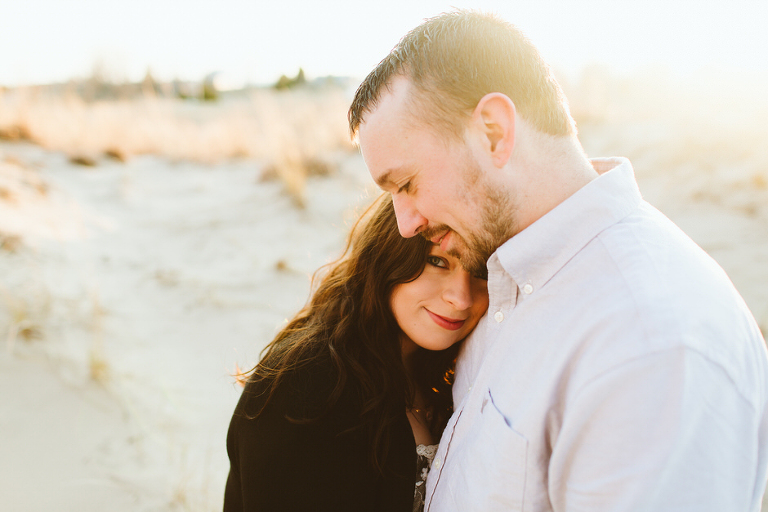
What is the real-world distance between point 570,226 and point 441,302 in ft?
2.41

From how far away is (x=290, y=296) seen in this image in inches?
215

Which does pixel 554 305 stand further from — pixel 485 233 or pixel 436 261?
pixel 436 261

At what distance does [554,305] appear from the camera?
3.78 ft

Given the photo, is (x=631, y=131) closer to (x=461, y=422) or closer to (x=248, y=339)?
(x=248, y=339)

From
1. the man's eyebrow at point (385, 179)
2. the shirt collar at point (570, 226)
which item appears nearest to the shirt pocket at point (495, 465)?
the shirt collar at point (570, 226)

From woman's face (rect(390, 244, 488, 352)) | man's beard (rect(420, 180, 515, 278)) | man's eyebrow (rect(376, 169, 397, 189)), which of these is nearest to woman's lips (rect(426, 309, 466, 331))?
woman's face (rect(390, 244, 488, 352))

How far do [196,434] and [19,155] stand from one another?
787 cm

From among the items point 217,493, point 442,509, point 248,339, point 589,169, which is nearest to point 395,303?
point 442,509

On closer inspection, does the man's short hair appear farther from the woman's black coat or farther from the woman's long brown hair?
the woman's black coat

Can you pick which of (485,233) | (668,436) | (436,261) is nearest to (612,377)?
(668,436)

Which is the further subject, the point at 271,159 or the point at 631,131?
the point at 271,159

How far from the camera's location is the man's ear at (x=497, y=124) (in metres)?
1.29

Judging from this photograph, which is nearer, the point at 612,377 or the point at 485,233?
the point at 612,377

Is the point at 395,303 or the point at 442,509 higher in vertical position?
the point at 395,303
